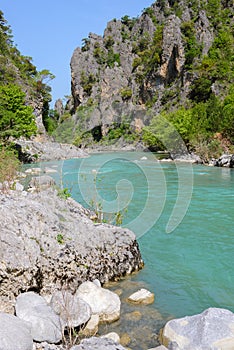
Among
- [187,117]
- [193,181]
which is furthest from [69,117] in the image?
[193,181]

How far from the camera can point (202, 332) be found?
4.73m

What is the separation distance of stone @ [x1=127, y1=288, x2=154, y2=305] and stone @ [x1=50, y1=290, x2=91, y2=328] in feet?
A: 3.39

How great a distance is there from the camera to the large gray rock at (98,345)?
4359mm

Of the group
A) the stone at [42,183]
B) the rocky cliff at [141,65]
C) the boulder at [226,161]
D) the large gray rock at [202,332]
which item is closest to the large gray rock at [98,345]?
the large gray rock at [202,332]

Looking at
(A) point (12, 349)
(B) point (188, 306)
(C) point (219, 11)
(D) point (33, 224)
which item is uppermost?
(C) point (219, 11)

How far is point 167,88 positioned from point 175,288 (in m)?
66.5

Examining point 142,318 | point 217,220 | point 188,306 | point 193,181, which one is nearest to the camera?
point 142,318

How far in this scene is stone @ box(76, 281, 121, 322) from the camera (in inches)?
220

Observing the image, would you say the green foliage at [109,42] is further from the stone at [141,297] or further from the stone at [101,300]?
A: the stone at [101,300]

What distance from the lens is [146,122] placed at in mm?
73438

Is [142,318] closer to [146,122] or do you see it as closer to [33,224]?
[33,224]

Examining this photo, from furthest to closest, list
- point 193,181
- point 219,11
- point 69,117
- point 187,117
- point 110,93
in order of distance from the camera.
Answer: point 69,117 < point 110,93 < point 219,11 < point 187,117 < point 193,181

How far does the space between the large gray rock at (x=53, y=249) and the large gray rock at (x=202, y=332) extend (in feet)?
6.28

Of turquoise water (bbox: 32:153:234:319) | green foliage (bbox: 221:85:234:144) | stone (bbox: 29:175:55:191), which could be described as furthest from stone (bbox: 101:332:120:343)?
green foliage (bbox: 221:85:234:144)
